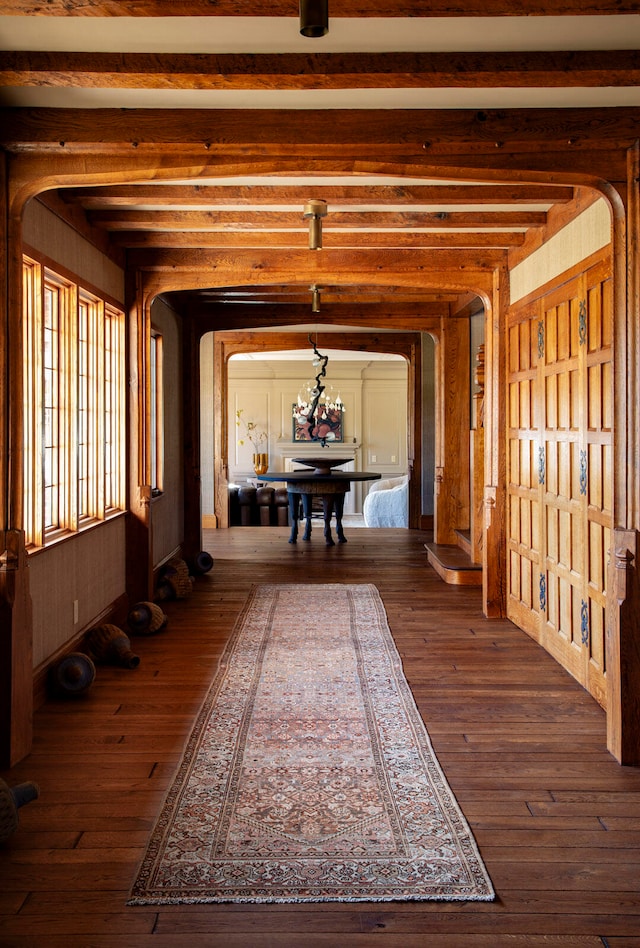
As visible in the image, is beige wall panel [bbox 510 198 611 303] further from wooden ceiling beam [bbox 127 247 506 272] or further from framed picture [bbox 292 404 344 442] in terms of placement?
framed picture [bbox 292 404 344 442]

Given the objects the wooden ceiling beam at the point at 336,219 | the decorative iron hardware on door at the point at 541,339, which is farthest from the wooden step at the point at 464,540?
the wooden ceiling beam at the point at 336,219

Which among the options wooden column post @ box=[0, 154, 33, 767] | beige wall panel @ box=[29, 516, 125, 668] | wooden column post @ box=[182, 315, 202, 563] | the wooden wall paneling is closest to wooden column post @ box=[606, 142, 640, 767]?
the wooden wall paneling

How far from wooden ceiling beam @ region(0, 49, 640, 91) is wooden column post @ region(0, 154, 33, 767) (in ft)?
2.25

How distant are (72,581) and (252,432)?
447 inches

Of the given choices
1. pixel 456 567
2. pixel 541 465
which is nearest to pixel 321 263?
pixel 541 465

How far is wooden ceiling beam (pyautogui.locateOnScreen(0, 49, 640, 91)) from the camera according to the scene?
297cm

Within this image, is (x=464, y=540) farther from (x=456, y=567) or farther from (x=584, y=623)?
(x=584, y=623)

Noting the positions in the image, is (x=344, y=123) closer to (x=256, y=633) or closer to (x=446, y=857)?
(x=446, y=857)

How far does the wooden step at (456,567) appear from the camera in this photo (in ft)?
24.9

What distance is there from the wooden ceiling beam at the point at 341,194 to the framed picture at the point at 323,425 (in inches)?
442

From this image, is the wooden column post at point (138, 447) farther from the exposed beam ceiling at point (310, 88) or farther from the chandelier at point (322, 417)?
the chandelier at point (322, 417)

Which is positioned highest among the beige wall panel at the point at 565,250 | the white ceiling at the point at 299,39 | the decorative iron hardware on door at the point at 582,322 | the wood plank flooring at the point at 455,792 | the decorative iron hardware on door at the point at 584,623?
the white ceiling at the point at 299,39

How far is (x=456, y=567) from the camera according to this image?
A: 759cm

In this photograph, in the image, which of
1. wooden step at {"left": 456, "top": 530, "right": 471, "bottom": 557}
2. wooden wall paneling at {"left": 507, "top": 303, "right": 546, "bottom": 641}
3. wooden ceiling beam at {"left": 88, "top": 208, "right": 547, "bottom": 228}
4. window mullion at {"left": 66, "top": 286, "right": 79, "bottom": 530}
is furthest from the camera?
wooden step at {"left": 456, "top": 530, "right": 471, "bottom": 557}
